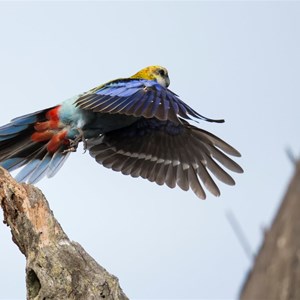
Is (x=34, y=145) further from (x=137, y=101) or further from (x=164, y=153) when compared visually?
(x=164, y=153)

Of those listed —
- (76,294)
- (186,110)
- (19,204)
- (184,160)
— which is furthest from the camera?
(184,160)

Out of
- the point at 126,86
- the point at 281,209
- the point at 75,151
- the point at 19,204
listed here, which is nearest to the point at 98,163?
the point at 75,151

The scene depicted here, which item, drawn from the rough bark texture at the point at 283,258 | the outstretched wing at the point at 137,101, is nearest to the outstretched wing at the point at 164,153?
the outstretched wing at the point at 137,101

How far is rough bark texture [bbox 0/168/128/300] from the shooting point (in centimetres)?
471

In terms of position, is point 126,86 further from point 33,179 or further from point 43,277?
point 43,277

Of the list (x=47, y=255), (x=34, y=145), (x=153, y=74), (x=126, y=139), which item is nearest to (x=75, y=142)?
(x=34, y=145)

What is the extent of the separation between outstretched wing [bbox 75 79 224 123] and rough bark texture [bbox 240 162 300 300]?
5.15 m

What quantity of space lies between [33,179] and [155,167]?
4.52 ft

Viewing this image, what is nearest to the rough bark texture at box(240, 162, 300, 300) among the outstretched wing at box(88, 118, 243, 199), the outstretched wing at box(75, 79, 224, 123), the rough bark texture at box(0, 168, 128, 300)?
the rough bark texture at box(0, 168, 128, 300)

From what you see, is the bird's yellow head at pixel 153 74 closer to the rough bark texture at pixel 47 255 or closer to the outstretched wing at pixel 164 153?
the outstretched wing at pixel 164 153

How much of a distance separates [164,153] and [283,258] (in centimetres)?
Result: 668

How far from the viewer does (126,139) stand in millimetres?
8180

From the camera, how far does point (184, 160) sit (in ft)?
26.5

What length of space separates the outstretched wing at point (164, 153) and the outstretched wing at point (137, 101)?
62 cm
